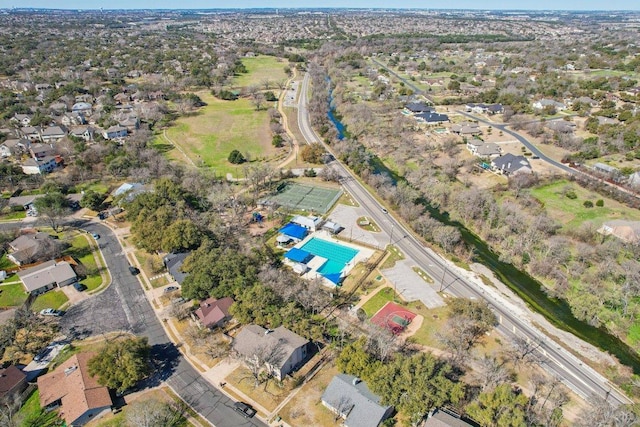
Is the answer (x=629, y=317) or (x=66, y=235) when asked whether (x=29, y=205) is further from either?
(x=629, y=317)

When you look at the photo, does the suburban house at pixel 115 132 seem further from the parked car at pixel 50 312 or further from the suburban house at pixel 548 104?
the suburban house at pixel 548 104

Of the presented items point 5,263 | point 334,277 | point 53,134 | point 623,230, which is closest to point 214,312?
point 334,277

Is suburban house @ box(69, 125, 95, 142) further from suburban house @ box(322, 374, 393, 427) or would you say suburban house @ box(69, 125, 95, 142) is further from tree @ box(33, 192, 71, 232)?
suburban house @ box(322, 374, 393, 427)

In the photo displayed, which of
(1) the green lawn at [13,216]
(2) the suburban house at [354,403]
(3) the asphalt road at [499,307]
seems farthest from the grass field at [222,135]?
(2) the suburban house at [354,403]

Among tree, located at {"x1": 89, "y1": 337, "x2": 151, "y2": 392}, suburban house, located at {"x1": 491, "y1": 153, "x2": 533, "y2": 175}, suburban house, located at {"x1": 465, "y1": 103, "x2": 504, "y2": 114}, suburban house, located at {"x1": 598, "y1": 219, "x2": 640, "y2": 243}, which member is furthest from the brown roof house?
suburban house, located at {"x1": 465, "y1": 103, "x2": 504, "y2": 114}

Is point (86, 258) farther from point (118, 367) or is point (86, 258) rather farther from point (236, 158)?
point (236, 158)

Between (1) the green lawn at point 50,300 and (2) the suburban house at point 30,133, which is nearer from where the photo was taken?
(1) the green lawn at point 50,300
